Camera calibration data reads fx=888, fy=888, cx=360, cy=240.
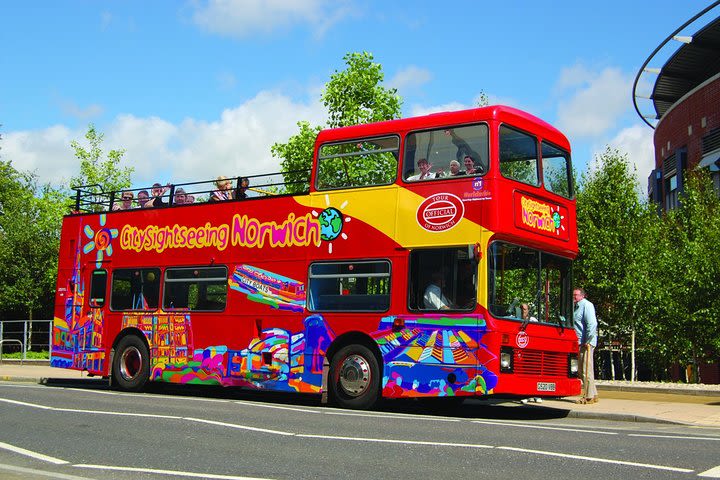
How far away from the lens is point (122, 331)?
18.4 metres

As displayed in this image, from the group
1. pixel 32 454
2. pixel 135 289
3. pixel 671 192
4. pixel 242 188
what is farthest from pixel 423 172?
pixel 671 192

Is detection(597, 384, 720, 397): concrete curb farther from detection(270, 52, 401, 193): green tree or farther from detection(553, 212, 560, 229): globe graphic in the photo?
detection(270, 52, 401, 193): green tree

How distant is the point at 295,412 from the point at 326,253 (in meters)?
3.18

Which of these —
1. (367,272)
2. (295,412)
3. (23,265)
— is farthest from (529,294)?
(23,265)

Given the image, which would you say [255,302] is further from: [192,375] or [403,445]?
[403,445]

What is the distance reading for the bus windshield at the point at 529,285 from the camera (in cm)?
1323

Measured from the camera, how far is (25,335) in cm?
3200

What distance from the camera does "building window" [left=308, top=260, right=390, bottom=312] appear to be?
14.4 m

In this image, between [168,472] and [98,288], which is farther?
[98,288]

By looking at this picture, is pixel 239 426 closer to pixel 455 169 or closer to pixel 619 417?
pixel 455 169

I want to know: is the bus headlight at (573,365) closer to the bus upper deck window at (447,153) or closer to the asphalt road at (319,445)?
the asphalt road at (319,445)

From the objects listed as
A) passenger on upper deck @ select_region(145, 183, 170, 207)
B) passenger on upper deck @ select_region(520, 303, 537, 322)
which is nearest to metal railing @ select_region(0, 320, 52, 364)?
passenger on upper deck @ select_region(145, 183, 170, 207)

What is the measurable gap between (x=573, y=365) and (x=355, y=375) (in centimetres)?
355

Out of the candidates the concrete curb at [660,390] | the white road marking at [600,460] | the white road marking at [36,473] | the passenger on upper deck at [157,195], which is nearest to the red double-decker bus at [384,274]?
the passenger on upper deck at [157,195]
